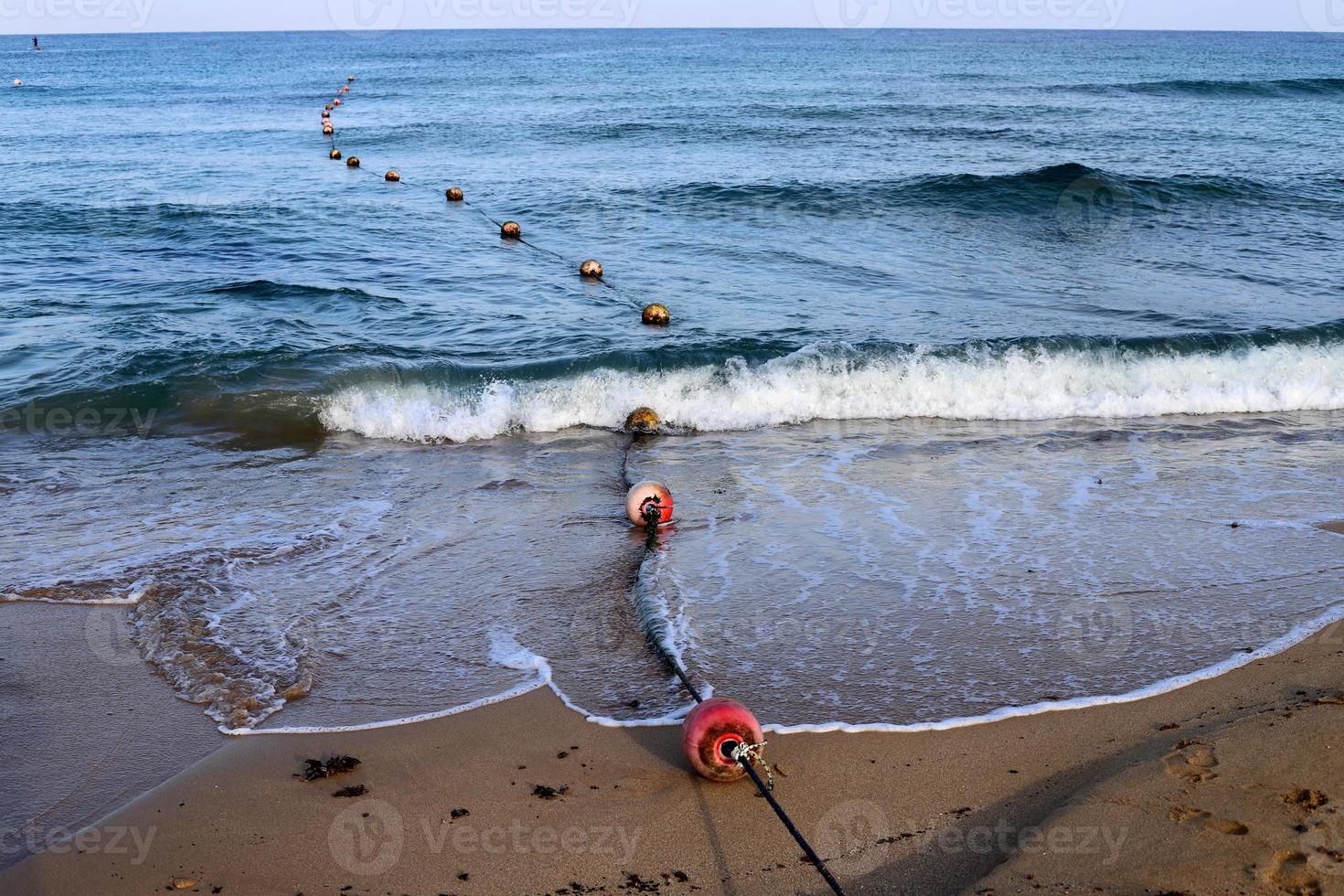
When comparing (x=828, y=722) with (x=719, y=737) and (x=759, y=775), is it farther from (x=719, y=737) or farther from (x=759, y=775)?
(x=719, y=737)

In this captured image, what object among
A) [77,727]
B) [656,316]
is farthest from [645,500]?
[656,316]

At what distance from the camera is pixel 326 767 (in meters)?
4.70

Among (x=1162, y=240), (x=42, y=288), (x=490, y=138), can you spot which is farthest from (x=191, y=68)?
(x=1162, y=240)

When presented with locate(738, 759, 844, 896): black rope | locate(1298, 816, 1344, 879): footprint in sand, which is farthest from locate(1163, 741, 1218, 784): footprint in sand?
locate(738, 759, 844, 896): black rope

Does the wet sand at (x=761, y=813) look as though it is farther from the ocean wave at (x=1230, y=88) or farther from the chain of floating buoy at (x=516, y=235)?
the ocean wave at (x=1230, y=88)

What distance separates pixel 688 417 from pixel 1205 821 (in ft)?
23.4

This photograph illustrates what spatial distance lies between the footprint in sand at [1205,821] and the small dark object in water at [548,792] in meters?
2.42

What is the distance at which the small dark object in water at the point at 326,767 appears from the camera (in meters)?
4.66

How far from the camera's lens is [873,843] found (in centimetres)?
414

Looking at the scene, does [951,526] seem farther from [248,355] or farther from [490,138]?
[490,138]

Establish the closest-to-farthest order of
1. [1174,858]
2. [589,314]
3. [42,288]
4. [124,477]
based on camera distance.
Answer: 1. [1174,858]
2. [124,477]
3. [589,314]
4. [42,288]

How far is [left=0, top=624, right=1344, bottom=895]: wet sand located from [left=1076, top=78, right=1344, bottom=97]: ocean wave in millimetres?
48437

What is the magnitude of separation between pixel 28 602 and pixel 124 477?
267cm

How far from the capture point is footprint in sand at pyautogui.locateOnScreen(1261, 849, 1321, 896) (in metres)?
3.66
